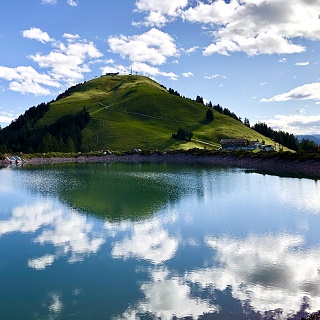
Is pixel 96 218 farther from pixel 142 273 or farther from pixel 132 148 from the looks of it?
pixel 132 148

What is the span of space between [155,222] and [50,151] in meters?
147

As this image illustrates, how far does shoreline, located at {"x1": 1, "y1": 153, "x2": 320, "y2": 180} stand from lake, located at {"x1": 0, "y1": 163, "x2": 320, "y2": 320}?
144 ft

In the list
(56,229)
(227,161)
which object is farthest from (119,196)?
(227,161)

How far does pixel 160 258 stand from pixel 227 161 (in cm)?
11213

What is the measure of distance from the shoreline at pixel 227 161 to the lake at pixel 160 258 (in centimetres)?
4394

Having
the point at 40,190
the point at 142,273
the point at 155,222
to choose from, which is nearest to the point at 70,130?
the point at 40,190

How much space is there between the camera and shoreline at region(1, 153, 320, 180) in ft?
303

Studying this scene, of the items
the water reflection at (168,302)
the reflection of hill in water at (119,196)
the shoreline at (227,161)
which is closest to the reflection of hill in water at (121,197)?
the reflection of hill in water at (119,196)

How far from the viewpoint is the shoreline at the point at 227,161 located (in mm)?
92312

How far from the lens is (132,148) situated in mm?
188625

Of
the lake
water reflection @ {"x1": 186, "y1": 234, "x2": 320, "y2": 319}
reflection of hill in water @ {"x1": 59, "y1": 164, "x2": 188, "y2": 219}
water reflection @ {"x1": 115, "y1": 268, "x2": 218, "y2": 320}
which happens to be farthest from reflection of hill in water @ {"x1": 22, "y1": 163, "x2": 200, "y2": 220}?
water reflection @ {"x1": 115, "y1": 268, "x2": 218, "y2": 320}

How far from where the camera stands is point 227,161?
134 meters

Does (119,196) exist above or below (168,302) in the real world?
above

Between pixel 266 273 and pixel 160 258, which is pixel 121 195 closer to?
pixel 160 258
